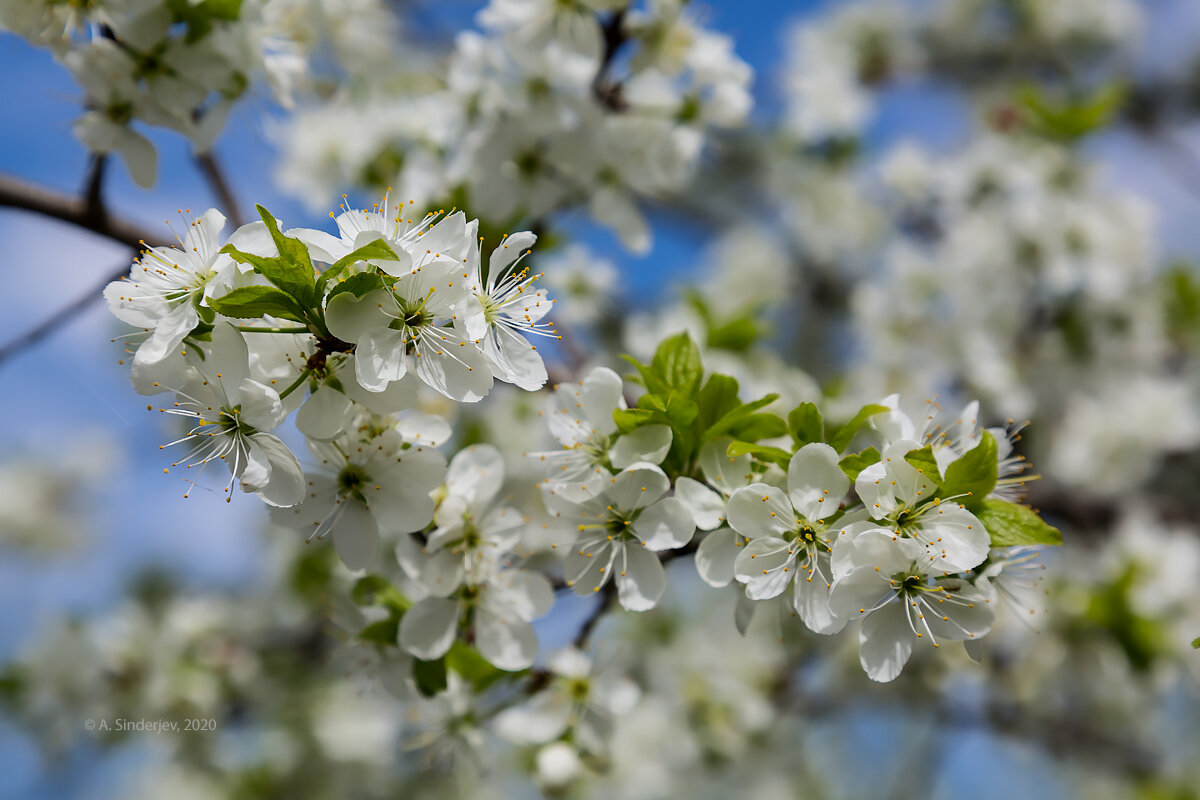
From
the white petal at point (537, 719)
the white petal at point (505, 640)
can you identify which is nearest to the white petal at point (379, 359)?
the white petal at point (505, 640)

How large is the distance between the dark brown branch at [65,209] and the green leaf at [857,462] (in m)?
1.33

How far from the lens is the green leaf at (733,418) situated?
45.4 inches

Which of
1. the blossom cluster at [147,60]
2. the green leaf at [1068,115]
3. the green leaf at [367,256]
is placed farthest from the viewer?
the green leaf at [1068,115]

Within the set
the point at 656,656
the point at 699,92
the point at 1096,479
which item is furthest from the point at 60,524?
the point at 1096,479

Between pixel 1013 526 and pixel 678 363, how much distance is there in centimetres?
53

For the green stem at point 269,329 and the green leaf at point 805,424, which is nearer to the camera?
the green stem at point 269,329

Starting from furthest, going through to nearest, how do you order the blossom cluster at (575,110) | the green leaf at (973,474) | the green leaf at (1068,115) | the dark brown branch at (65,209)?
the green leaf at (1068,115) < the blossom cluster at (575,110) < the dark brown branch at (65,209) < the green leaf at (973,474)

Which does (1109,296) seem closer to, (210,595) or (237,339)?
(237,339)

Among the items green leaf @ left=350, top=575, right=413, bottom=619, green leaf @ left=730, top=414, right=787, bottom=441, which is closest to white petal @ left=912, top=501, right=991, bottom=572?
green leaf @ left=730, top=414, right=787, bottom=441

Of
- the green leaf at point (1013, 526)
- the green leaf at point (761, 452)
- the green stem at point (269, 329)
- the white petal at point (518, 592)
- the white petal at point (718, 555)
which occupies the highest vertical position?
the green stem at point (269, 329)

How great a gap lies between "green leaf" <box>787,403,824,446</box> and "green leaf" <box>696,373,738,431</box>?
0.10 metres

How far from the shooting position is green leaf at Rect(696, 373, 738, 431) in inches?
47.4

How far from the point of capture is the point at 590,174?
2033mm

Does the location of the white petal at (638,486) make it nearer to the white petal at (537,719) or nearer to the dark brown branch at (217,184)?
the white petal at (537,719)
